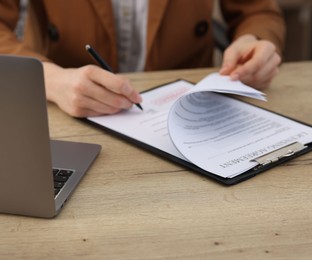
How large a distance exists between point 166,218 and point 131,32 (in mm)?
833

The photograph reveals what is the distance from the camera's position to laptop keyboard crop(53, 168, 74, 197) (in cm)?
79

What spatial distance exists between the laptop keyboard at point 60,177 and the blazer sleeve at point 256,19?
2.25 feet

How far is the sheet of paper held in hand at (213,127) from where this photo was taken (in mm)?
859

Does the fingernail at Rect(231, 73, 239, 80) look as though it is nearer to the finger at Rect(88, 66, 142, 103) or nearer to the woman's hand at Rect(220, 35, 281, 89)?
the woman's hand at Rect(220, 35, 281, 89)

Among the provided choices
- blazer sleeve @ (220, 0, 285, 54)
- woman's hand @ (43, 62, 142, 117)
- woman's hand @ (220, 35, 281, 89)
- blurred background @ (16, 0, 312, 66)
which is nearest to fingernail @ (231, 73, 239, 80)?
woman's hand @ (220, 35, 281, 89)

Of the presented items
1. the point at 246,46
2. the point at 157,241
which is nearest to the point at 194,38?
the point at 246,46

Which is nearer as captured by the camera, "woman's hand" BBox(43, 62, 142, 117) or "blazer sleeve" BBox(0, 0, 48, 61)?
"woman's hand" BBox(43, 62, 142, 117)

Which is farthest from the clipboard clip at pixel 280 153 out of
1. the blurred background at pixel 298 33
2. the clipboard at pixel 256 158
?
the blurred background at pixel 298 33

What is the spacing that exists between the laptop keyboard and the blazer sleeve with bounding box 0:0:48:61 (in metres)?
0.42

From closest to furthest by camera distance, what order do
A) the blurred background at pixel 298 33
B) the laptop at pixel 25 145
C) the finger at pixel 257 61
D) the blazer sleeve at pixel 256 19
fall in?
1. the laptop at pixel 25 145
2. the finger at pixel 257 61
3. the blazer sleeve at pixel 256 19
4. the blurred background at pixel 298 33

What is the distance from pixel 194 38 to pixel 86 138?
647mm

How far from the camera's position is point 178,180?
0.82m

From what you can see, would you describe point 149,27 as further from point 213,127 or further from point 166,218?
point 166,218

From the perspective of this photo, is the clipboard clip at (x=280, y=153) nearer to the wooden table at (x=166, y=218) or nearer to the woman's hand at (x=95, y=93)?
the wooden table at (x=166, y=218)
